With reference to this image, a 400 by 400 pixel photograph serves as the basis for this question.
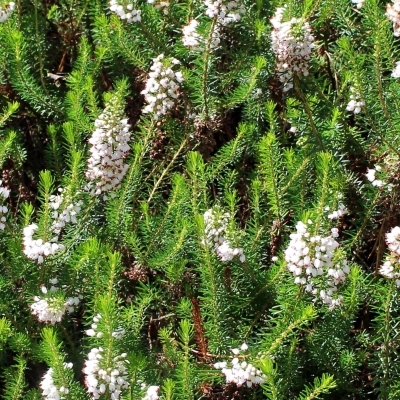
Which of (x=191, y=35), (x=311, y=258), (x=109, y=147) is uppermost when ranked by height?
(x=191, y=35)

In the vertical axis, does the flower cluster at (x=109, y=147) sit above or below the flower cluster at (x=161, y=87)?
below

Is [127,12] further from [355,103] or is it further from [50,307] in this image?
[50,307]

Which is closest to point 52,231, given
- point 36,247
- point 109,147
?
point 36,247

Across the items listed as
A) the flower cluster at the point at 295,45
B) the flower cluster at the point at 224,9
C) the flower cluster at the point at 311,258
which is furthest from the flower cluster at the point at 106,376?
the flower cluster at the point at 224,9

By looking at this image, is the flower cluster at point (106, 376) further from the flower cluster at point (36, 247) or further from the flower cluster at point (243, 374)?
the flower cluster at point (36, 247)

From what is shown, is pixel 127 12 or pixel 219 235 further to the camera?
pixel 127 12

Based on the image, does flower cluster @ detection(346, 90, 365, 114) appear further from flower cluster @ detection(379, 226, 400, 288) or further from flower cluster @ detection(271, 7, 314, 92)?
flower cluster @ detection(379, 226, 400, 288)

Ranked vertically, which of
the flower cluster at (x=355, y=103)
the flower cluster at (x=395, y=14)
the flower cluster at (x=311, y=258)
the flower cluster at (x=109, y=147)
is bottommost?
the flower cluster at (x=311, y=258)
